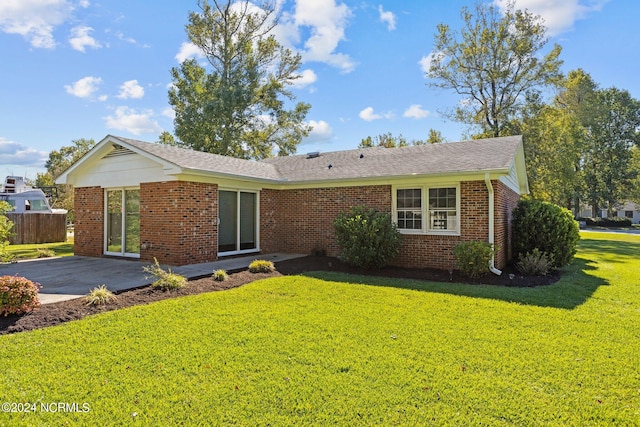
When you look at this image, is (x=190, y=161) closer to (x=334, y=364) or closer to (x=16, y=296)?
(x=16, y=296)

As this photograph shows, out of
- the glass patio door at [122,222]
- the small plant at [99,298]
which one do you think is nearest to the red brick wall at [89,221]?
the glass patio door at [122,222]

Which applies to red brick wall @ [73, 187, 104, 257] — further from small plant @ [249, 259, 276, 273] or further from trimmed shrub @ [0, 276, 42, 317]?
A: trimmed shrub @ [0, 276, 42, 317]

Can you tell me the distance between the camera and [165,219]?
995 centimetres

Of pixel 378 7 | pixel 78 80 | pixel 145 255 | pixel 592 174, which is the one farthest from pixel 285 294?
pixel 592 174

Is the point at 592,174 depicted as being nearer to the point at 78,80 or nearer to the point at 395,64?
the point at 395,64

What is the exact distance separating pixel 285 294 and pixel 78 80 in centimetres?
1457

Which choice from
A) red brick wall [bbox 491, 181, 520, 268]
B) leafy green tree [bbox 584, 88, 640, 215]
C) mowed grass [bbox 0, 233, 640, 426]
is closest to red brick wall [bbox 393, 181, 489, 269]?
red brick wall [bbox 491, 181, 520, 268]

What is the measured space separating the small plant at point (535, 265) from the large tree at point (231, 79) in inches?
804

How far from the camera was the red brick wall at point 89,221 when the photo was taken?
11633mm

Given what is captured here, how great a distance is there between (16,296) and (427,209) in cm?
902

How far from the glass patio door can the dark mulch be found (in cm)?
425

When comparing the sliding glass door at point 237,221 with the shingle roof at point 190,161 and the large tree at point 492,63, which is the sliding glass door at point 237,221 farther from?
the large tree at point 492,63

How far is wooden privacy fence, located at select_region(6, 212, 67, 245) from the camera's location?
731 inches

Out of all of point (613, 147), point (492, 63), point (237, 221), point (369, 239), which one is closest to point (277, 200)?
point (237, 221)
